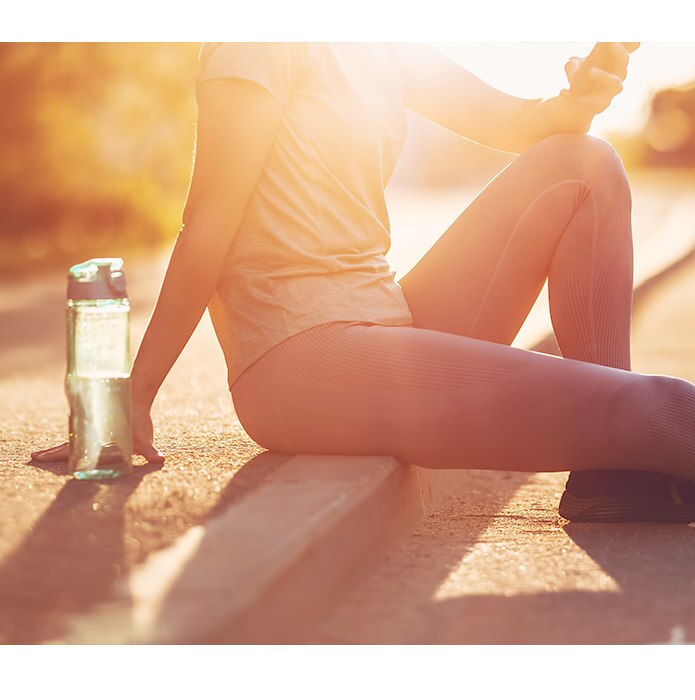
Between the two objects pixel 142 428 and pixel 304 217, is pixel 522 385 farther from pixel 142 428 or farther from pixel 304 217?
pixel 142 428

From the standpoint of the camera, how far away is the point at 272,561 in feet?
7.53

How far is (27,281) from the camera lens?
42.7ft

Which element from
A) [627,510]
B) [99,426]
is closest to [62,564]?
[99,426]

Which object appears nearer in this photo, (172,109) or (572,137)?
(572,137)

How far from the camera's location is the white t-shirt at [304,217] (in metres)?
3.10

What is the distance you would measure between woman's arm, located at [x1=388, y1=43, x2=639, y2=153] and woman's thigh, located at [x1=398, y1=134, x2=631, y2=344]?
0.12 m

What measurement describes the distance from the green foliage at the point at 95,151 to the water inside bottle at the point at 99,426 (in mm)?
12003

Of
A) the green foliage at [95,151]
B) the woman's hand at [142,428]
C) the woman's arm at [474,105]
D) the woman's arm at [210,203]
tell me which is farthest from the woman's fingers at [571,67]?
the green foliage at [95,151]

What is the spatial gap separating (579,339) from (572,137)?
56cm

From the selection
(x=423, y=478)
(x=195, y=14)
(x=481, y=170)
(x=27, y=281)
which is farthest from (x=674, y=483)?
(x=481, y=170)

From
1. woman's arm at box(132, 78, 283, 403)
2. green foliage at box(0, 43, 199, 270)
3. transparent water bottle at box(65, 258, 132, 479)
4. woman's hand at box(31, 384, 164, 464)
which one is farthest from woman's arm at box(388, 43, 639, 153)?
green foliage at box(0, 43, 199, 270)

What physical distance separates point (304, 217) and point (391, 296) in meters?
0.32

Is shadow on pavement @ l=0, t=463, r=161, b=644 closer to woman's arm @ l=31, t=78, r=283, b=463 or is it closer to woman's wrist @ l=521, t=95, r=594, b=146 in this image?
woman's arm @ l=31, t=78, r=283, b=463

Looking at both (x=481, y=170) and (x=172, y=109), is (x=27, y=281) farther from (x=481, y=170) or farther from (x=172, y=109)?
(x=481, y=170)
